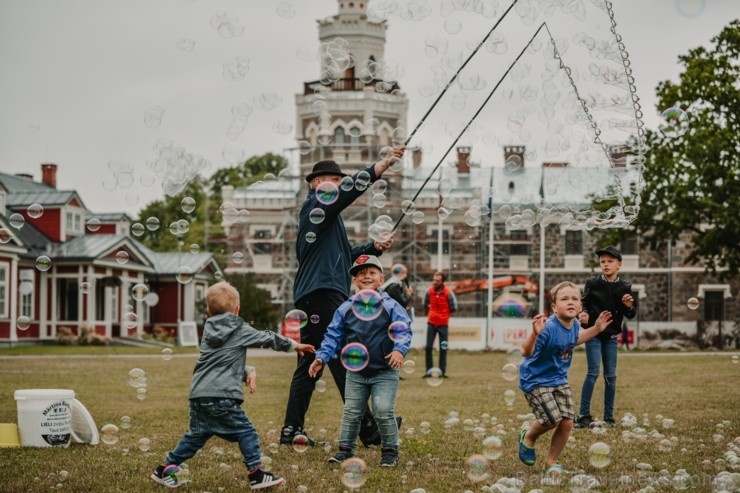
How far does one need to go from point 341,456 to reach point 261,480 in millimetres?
1115

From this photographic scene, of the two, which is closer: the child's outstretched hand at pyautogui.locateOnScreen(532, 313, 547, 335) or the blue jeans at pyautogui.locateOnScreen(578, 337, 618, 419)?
the child's outstretched hand at pyautogui.locateOnScreen(532, 313, 547, 335)

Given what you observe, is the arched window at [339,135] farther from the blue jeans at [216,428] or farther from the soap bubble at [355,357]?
the blue jeans at [216,428]

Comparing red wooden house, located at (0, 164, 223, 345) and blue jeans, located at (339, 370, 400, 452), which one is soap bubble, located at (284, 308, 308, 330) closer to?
blue jeans, located at (339, 370, 400, 452)

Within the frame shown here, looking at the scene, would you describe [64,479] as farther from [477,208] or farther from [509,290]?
[509,290]

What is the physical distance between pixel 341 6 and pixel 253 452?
164 feet

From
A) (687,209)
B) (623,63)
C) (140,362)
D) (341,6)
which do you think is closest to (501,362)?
(140,362)

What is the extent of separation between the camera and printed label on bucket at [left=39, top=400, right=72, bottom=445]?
27.2ft

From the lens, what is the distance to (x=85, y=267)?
41.6 m

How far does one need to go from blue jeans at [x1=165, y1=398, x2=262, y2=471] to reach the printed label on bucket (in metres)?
2.04

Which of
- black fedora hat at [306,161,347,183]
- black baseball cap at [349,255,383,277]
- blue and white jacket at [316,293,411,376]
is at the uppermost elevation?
black fedora hat at [306,161,347,183]

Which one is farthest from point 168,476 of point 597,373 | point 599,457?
point 597,373

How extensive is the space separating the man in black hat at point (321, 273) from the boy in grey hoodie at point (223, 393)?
56.5 inches

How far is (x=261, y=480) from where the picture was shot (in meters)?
6.47

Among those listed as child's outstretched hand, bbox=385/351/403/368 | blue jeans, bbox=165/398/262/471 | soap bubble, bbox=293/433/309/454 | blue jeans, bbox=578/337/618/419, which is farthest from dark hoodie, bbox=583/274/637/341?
blue jeans, bbox=165/398/262/471
